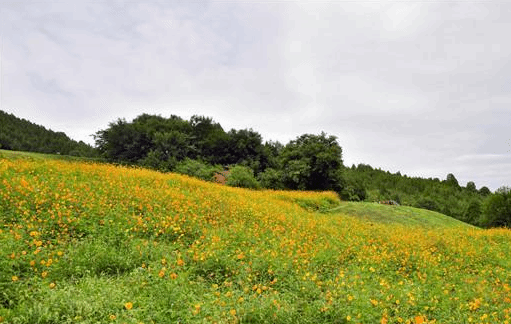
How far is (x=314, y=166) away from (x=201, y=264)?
24243 mm

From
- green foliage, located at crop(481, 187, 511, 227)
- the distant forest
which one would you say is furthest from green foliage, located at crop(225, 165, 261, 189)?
green foliage, located at crop(481, 187, 511, 227)

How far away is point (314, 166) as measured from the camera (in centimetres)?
3064

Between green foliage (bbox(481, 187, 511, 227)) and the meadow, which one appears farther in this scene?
green foliage (bbox(481, 187, 511, 227))

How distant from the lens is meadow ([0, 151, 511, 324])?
5.33 meters

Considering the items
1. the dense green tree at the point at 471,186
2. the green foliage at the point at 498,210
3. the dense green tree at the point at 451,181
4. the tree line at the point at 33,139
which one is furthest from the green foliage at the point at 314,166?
the dense green tree at the point at 471,186

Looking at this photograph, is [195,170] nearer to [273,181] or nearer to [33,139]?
[273,181]

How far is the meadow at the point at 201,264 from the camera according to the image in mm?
5328

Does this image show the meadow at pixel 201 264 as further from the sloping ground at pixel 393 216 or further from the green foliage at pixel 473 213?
the green foliage at pixel 473 213

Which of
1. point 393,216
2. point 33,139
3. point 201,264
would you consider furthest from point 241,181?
point 33,139

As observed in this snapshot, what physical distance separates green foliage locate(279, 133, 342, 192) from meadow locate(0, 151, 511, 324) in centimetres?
1652

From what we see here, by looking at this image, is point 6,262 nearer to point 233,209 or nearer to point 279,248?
point 279,248

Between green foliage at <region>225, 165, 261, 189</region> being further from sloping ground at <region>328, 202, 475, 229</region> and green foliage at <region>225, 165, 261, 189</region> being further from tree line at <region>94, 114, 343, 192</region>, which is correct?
sloping ground at <region>328, 202, 475, 229</region>

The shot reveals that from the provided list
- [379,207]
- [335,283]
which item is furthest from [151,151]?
[335,283]

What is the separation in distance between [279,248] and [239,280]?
8.42 feet
